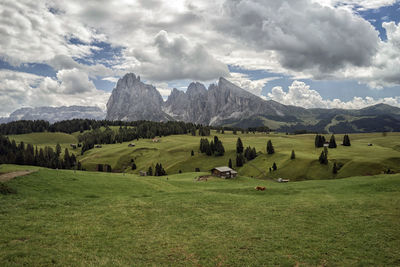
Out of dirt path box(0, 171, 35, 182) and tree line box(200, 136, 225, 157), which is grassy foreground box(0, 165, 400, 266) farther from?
tree line box(200, 136, 225, 157)

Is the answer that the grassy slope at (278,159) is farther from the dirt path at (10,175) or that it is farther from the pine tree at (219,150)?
the dirt path at (10,175)

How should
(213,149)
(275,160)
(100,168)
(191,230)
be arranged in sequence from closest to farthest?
(191,230)
(275,160)
(100,168)
(213,149)

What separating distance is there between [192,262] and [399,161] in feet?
362

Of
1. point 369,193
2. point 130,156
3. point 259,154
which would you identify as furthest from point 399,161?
point 130,156

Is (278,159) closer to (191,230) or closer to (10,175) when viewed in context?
(191,230)

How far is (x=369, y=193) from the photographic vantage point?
1389 inches

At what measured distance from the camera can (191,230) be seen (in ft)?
72.6

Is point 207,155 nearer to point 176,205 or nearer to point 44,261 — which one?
point 176,205

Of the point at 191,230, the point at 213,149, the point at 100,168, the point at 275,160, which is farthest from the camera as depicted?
the point at 213,149

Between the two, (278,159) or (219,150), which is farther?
(219,150)

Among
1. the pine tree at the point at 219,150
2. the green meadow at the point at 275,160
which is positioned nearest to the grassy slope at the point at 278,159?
the green meadow at the point at 275,160

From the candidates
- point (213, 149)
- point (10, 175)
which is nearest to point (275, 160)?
point (213, 149)

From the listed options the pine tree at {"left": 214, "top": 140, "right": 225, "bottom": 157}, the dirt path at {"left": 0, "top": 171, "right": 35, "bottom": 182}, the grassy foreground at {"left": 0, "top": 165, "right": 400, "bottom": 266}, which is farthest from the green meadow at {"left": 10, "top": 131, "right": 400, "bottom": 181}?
the dirt path at {"left": 0, "top": 171, "right": 35, "bottom": 182}

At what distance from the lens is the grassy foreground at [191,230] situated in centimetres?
1612
